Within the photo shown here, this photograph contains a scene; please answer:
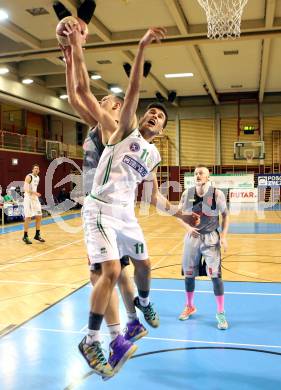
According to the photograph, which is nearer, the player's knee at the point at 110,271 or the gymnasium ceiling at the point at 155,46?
the player's knee at the point at 110,271

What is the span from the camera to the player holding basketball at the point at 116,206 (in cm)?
289

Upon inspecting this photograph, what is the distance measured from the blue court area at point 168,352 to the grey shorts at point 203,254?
609 mm

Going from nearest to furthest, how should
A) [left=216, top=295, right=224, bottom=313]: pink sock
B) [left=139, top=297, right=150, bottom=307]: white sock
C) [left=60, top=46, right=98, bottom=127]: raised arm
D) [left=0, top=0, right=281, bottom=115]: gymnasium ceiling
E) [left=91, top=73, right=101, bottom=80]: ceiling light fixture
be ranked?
→ [left=60, top=46, right=98, bottom=127]: raised arm, [left=139, top=297, right=150, bottom=307]: white sock, [left=216, top=295, right=224, bottom=313]: pink sock, [left=0, top=0, right=281, bottom=115]: gymnasium ceiling, [left=91, top=73, right=101, bottom=80]: ceiling light fixture

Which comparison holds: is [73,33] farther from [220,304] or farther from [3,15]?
[3,15]

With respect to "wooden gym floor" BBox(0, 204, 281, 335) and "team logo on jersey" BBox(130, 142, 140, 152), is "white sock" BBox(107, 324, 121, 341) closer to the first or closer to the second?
"team logo on jersey" BBox(130, 142, 140, 152)

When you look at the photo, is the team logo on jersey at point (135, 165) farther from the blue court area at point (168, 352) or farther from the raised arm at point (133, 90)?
the blue court area at point (168, 352)

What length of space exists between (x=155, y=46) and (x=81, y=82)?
12482 millimetres

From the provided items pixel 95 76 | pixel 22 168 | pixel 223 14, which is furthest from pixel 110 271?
pixel 22 168

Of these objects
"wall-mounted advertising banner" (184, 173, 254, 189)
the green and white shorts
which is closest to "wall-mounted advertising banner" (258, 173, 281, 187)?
"wall-mounted advertising banner" (184, 173, 254, 189)

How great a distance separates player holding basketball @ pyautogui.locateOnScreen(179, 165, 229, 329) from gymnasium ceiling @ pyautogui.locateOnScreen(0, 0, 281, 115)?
7.36m

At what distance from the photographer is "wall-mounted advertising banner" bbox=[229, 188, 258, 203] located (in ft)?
77.1

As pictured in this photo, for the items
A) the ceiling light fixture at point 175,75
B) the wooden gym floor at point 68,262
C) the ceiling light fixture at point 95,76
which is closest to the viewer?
the wooden gym floor at point 68,262

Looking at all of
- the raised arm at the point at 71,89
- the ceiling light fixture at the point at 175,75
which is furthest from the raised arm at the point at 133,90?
the ceiling light fixture at the point at 175,75

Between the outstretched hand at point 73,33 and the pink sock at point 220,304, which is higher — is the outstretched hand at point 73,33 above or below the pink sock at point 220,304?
above
